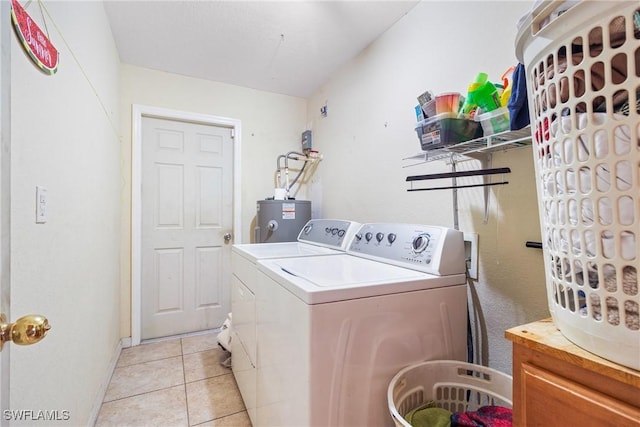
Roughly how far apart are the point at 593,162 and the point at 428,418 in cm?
87

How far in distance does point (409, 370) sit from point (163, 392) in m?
1.65

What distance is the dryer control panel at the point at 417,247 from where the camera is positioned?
1085 mm

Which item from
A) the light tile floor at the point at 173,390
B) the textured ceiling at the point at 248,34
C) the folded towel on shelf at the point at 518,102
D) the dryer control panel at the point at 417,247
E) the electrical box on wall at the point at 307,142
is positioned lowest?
the light tile floor at the point at 173,390

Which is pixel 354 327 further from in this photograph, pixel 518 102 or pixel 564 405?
pixel 518 102

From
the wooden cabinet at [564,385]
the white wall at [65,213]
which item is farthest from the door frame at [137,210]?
the wooden cabinet at [564,385]

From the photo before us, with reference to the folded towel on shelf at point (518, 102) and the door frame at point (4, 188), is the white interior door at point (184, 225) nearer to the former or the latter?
the door frame at point (4, 188)

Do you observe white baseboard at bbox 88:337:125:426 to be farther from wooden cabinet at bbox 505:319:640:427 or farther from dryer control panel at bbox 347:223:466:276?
wooden cabinet at bbox 505:319:640:427

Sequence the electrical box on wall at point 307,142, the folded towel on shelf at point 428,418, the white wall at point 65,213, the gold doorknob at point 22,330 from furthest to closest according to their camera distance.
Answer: the electrical box on wall at point 307,142
the folded towel on shelf at point 428,418
the white wall at point 65,213
the gold doorknob at point 22,330

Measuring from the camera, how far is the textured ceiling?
174 cm

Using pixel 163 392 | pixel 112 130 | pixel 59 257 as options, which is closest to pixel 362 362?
pixel 59 257

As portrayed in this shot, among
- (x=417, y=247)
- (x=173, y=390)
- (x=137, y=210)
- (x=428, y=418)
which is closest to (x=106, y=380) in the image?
(x=173, y=390)

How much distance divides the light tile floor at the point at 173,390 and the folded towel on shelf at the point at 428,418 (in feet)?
3.40

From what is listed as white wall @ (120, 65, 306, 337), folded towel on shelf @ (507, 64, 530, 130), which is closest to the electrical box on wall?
white wall @ (120, 65, 306, 337)

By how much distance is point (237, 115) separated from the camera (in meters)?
2.82
